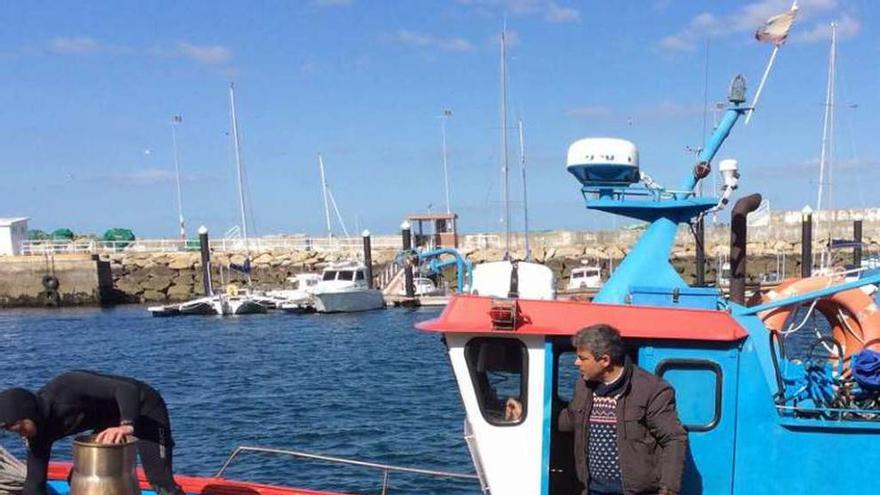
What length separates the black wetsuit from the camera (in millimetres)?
5867

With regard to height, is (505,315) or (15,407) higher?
(505,315)

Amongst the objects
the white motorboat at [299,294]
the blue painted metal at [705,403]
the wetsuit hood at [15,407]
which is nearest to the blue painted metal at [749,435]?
the blue painted metal at [705,403]

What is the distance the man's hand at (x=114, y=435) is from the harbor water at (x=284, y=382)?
27.0 ft

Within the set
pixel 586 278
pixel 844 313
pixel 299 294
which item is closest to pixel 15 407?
pixel 844 313

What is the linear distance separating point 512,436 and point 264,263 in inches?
2377

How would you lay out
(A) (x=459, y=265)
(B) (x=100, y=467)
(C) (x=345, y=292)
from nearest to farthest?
(B) (x=100, y=467)
(A) (x=459, y=265)
(C) (x=345, y=292)

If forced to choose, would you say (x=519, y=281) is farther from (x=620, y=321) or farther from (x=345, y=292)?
(x=345, y=292)

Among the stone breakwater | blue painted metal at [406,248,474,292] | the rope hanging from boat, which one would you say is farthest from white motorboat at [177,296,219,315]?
the rope hanging from boat

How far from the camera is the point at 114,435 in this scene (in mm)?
5809

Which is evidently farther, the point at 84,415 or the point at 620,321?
the point at 620,321

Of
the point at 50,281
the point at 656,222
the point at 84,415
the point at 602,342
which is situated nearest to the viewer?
the point at 602,342

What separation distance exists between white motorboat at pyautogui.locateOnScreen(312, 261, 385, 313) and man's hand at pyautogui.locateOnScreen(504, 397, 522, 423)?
1733 inches

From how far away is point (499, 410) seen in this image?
689cm

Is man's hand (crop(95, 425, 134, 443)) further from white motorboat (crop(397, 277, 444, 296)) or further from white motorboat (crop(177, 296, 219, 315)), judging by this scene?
white motorboat (crop(397, 277, 444, 296))
